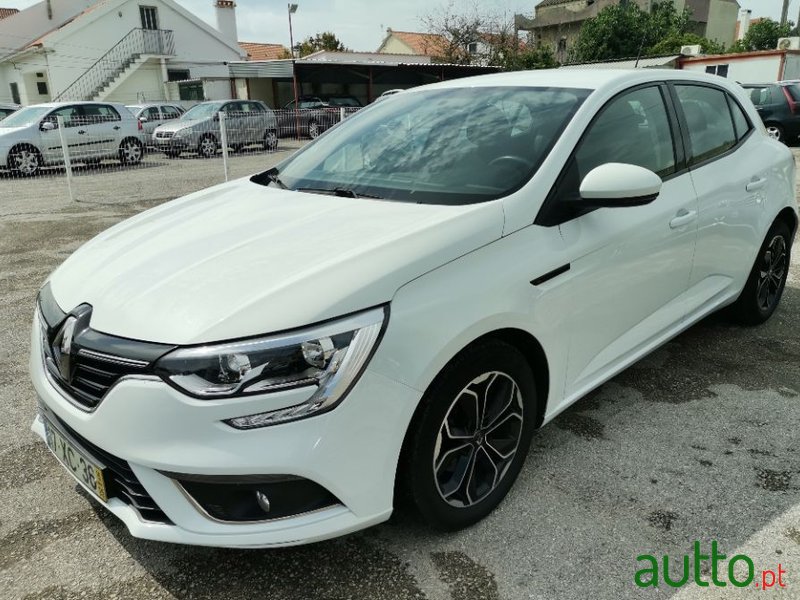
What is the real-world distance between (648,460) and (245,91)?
32573 millimetres

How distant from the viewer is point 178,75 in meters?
33.5

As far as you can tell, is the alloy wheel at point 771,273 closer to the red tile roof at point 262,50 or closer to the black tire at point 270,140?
the black tire at point 270,140

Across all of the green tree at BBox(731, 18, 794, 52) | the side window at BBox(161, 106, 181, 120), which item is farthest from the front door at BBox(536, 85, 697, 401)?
the green tree at BBox(731, 18, 794, 52)

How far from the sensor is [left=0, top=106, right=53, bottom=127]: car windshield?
13508 mm

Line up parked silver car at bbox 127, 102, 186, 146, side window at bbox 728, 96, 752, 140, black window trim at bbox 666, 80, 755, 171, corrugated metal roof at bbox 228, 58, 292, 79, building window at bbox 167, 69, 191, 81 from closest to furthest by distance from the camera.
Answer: black window trim at bbox 666, 80, 755, 171
side window at bbox 728, 96, 752, 140
parked silver car at bbox 127, 102, 186, 146
corrugated metal roof at bbox 228, 58, 292, 79
building window at bbox 167, 69, 191, 81

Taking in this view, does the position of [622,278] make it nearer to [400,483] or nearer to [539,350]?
[539,350]

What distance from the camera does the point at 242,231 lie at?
2402 millimetres

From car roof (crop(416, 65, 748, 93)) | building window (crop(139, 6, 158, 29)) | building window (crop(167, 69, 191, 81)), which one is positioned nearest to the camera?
car roof (crop(416, 65, 748, 93))

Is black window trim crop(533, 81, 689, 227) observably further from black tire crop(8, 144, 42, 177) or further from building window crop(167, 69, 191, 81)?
building window crop(167, 69, 191, 81)

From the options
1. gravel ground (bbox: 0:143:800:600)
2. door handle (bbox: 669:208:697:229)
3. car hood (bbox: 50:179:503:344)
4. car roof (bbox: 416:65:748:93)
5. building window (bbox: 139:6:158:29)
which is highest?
building window (bbox: 139:6:158:29)

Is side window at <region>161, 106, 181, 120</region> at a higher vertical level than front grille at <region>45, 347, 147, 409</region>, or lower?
higher

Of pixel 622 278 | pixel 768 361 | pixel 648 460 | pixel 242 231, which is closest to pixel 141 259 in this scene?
pixel 242 231

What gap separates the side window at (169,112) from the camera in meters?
20.0

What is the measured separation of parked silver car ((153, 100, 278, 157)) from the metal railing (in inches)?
668
